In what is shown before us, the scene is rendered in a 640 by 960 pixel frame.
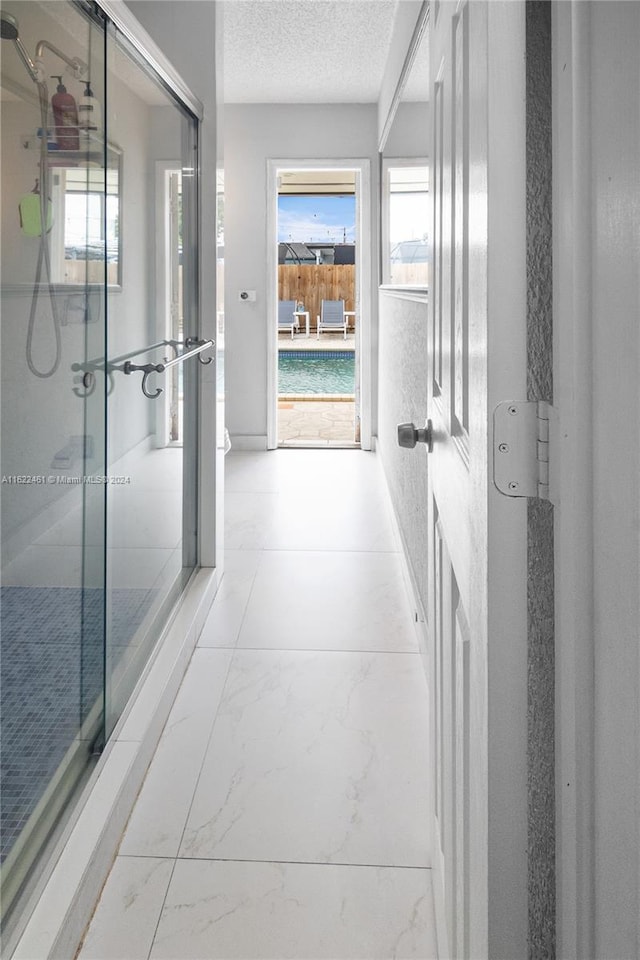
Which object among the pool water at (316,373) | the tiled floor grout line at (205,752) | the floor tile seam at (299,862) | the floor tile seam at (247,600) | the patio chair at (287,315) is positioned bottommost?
the floor tile seam at (299,862)

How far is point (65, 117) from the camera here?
5.31 ft

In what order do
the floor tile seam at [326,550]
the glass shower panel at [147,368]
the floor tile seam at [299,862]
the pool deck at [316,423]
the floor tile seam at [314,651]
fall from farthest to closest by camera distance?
1. the pool deck at [316,423]
2. the floor tile seam at [326,550]
3. the floor tile seam at [314,651]
4. the glass shower panel at [147,368]
5. the floor tile seam at [299,862]

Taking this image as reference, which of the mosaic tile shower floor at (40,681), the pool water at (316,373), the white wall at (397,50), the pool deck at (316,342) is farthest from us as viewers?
the pool deck at (316,342)

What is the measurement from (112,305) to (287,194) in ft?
42.5

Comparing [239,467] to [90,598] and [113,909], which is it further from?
[113,909]

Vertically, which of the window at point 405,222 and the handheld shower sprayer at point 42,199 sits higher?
the window at point 405,222

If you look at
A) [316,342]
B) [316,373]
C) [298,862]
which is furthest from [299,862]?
[316,342]

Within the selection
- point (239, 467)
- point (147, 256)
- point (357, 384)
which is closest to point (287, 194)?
point (357, 384)

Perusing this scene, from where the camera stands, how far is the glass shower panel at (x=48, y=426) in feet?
4.49

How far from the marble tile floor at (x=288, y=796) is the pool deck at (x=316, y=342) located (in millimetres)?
12099

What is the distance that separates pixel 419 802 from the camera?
1855mm

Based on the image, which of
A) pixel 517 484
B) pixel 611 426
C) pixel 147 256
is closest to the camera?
pixel 611 426

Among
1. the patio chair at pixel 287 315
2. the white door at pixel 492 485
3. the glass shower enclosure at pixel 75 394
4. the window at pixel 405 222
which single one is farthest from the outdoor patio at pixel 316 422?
the patio chair at pixel 287 315

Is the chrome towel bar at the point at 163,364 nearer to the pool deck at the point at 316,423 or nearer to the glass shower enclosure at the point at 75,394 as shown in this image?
the glass shower enclosure at the point at 75,394
